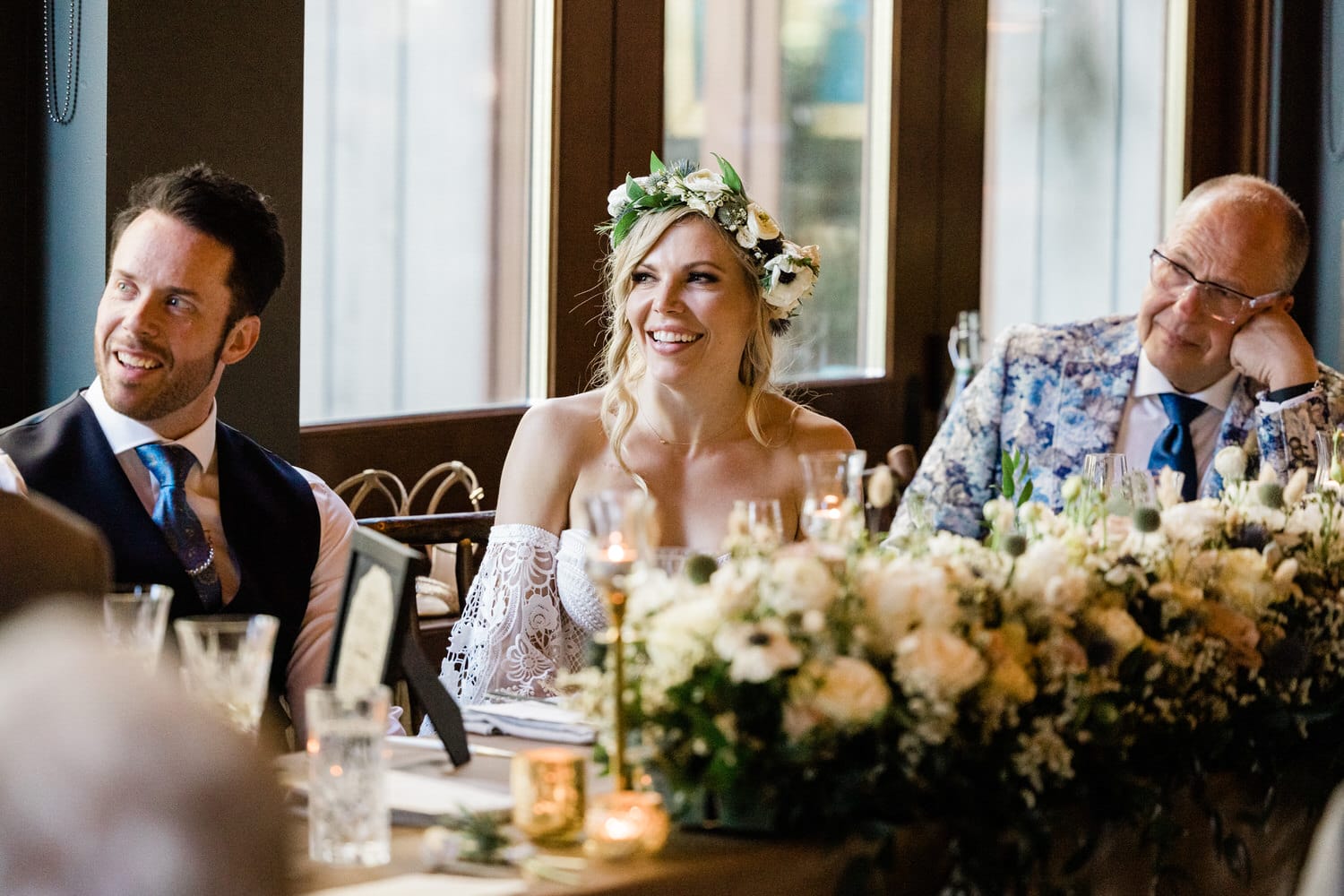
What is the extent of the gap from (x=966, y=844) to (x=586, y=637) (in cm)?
144

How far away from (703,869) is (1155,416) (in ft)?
7.85

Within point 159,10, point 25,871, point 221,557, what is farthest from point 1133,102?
point 25,871

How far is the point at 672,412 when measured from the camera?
3.22 m

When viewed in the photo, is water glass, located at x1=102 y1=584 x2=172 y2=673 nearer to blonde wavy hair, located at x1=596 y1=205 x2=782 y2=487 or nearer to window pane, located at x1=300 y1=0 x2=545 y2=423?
blonde wavy hair, located at x1=596 y1=205 x2=782 y2=487

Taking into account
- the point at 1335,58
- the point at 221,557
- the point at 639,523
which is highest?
the point at 1335,58

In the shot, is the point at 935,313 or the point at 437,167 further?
the point at 935,313

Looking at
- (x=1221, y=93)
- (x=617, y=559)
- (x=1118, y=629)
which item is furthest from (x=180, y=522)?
(x=1221, y=93)

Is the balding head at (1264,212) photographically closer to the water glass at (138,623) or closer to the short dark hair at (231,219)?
the short dark hair at (231,219)

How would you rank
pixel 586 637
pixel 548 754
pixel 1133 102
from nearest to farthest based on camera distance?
pixel 548 754 → pixel 586 637 → pixel 1133 102

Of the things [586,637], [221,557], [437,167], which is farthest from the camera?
[437,167]

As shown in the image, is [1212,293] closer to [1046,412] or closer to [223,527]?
[1046,412]

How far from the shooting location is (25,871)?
0.84 metres

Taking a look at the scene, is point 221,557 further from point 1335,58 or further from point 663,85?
point 1335,58

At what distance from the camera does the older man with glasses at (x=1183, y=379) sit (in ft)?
11.4
